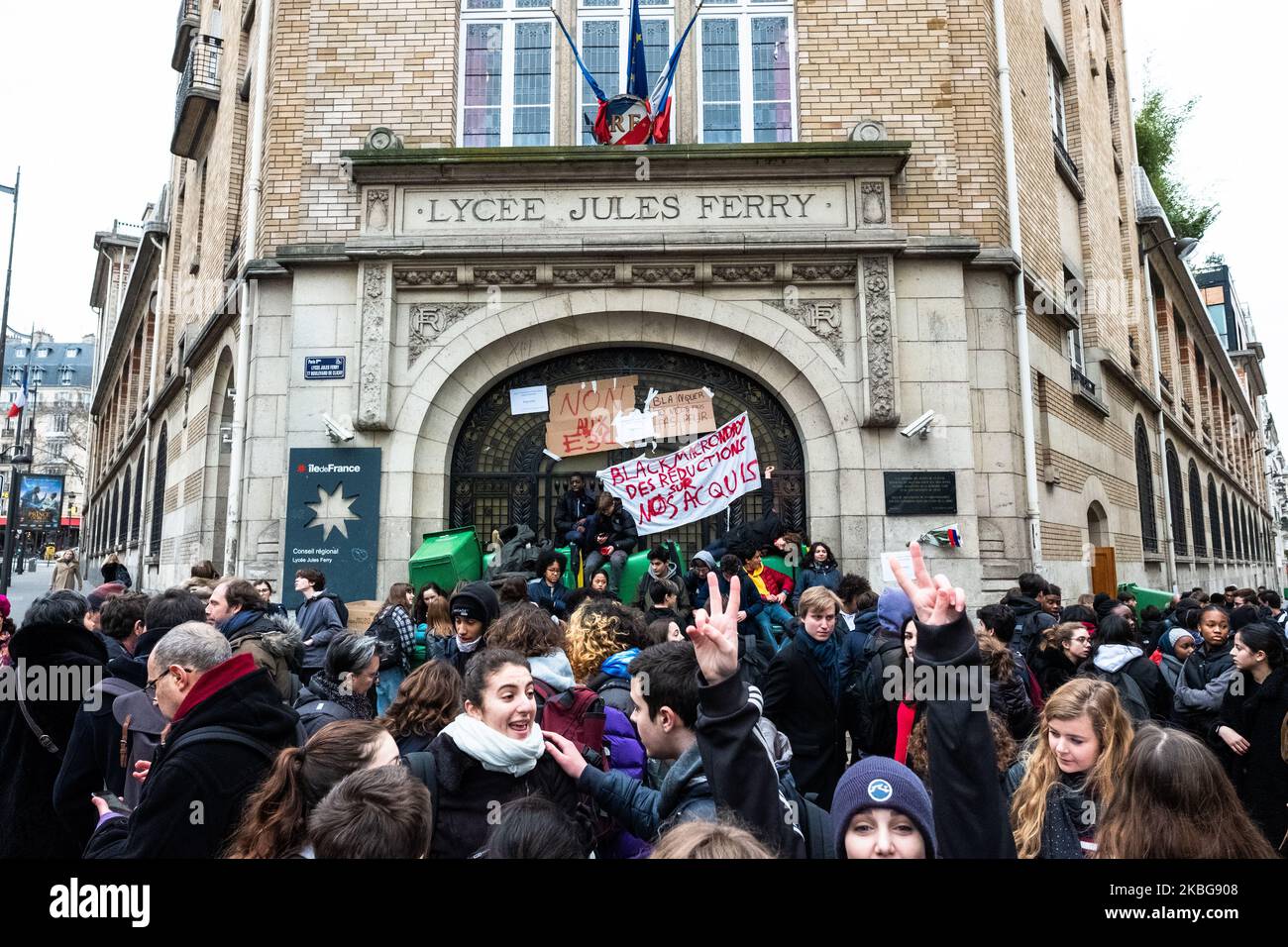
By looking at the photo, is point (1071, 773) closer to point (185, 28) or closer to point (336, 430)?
point (336, 430)

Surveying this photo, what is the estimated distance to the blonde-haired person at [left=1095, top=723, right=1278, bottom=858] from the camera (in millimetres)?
2205

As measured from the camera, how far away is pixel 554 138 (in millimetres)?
12773

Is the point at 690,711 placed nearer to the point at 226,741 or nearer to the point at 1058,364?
the point at 226,741

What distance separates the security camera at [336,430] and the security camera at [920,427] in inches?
284

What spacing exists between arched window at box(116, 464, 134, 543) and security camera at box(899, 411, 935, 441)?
26593mm

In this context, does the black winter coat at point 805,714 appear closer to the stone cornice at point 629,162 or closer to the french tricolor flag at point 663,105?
the stone cornice at point 629,162

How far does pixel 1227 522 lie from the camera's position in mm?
37656

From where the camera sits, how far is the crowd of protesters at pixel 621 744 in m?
2.24

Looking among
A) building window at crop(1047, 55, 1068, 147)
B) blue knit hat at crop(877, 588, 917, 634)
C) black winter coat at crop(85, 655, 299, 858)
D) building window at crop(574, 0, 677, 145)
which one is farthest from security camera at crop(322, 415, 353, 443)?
building window at crop(1047, 55, 1068, 147)

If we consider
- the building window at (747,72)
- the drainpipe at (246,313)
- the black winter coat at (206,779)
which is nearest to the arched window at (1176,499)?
the building window at (747,72)

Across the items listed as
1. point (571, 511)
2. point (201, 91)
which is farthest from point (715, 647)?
point (201, 91)

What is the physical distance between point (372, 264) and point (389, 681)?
7566 mm
